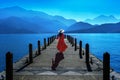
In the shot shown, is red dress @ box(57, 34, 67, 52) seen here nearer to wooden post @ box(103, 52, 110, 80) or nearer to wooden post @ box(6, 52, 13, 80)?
wooden post @ box(103, 52, 110, 80)

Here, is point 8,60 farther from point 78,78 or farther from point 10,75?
point 78,78

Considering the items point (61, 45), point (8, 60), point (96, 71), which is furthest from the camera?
point (61, 45)

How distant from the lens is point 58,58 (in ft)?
47.2

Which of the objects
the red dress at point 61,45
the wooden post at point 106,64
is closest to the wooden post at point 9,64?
the wooden post at point 106,64

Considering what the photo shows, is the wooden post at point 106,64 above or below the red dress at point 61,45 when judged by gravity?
below

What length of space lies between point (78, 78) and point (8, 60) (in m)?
3.67

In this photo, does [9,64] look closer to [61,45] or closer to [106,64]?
[106,64]

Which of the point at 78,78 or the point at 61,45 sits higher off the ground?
the point at 61,45

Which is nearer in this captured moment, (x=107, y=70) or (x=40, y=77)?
(x=107, y=70)

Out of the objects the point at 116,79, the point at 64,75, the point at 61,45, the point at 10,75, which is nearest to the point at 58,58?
the point at 61,45

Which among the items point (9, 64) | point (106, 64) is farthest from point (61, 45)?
point (9, 64)

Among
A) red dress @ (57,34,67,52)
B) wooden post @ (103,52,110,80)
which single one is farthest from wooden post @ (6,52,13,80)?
red dress @ (57,34,67,52)

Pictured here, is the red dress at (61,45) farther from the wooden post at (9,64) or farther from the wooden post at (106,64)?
A: the wooden post at (9,64)

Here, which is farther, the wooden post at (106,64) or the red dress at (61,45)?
the red dress at (61,45)
